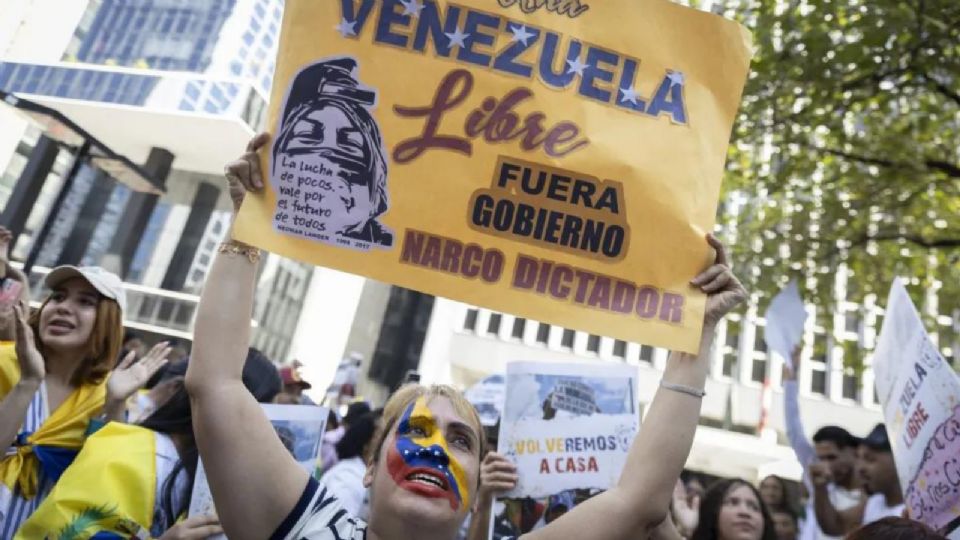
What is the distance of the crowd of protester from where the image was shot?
146cm

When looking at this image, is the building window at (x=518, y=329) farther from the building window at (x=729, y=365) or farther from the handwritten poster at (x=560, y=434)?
the handwritten poster at (x=560, y=434)

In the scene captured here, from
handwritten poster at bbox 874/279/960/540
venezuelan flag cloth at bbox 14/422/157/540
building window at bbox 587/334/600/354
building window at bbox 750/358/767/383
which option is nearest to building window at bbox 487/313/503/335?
building window at bbox 587/334/600/354

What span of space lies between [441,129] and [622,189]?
475 mm

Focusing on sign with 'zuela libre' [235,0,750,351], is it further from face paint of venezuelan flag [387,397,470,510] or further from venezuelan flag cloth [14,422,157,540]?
venezuelan flag cloth [14,422,157,540]

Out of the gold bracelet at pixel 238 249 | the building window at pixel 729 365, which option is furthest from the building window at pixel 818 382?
the gold bracelet at pixel 238 249

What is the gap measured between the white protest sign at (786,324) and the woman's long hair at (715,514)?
0.82m

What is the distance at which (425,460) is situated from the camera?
63.9 inches

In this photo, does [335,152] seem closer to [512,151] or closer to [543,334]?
[512,151]

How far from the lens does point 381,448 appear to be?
1.74 metres

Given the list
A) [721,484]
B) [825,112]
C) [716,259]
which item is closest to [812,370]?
[825,112]

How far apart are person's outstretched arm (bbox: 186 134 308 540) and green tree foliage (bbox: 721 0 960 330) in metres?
5.32

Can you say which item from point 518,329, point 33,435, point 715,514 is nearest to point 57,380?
point 33,435

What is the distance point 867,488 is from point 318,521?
3554 millimetres

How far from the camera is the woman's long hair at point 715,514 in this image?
3404 mm
